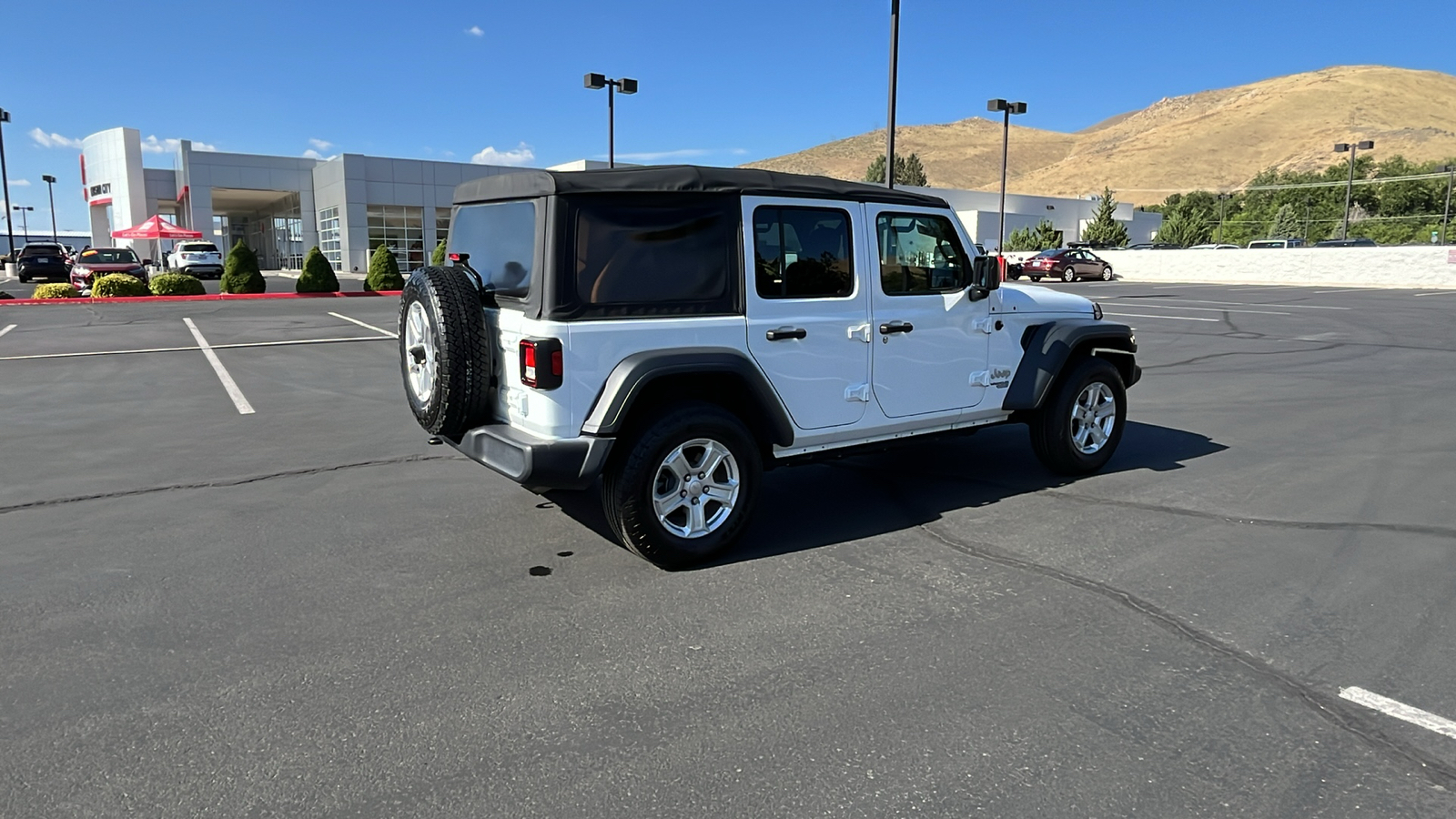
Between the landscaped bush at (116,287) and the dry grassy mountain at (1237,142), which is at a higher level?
the dry grassy mountain at (1237,142)

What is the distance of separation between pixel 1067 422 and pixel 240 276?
27784mm

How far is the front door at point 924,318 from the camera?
534cm

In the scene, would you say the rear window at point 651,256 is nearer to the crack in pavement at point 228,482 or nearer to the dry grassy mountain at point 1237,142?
the crack in pavement at point 228,482

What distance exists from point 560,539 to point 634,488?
856mm

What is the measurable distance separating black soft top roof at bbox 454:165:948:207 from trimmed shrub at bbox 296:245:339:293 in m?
25.0

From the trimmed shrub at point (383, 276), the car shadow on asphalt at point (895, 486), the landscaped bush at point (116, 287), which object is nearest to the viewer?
the car shadow on asphalt at point (895, 486)

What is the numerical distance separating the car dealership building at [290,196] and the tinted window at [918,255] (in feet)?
108

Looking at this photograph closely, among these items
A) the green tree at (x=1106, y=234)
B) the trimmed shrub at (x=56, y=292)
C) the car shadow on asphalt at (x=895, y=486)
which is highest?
the green tree at (x=1106, y=234)

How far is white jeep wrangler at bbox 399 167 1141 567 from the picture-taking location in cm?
440

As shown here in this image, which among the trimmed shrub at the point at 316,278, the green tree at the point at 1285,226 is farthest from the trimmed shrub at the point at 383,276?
the green tree at the point at 1285,226

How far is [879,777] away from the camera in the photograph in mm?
2869

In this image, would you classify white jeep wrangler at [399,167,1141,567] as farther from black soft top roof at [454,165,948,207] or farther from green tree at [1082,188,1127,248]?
green tree at [1082,188,1127,248]

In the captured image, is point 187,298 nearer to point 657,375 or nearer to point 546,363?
point 546,363

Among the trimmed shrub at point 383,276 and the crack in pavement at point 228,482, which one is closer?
the crack in pavement at point 228,482
